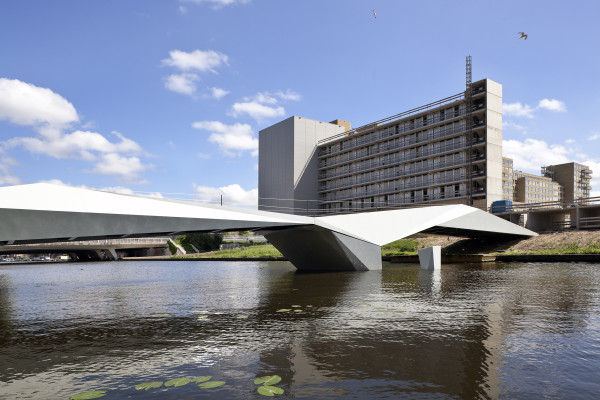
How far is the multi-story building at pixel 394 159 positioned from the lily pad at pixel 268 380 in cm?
4439

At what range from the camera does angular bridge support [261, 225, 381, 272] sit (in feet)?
87.0

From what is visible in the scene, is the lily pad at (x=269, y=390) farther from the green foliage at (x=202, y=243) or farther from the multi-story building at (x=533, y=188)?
the multi-story building at (x=533, y=188)

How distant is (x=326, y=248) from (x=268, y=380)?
22.4 metres

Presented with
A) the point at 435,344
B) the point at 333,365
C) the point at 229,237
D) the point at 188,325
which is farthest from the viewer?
the point at 229,237

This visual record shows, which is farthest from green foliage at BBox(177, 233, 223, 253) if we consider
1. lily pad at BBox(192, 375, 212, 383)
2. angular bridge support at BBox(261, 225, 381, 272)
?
lily pad at BBox(192, 375, 212, 383)

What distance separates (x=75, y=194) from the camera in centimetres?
1695

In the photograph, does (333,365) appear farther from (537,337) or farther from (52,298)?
(52,298)

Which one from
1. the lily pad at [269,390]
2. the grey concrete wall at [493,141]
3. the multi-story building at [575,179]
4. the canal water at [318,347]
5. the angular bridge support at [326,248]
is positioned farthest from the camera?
the multi-story building at [575,179]

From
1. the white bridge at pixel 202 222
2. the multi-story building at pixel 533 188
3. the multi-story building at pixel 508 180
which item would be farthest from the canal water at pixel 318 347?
the multi-story building at pixel 533 188

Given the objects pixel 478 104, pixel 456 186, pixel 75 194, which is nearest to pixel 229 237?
pixel 456 186

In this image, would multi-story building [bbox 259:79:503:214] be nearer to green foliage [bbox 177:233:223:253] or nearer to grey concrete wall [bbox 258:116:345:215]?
grey concrete wall [bbox 258:116:345:215]

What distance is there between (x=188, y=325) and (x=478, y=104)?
68.9m

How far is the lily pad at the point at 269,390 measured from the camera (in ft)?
16.7

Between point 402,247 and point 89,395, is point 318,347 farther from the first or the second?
point 402,247
